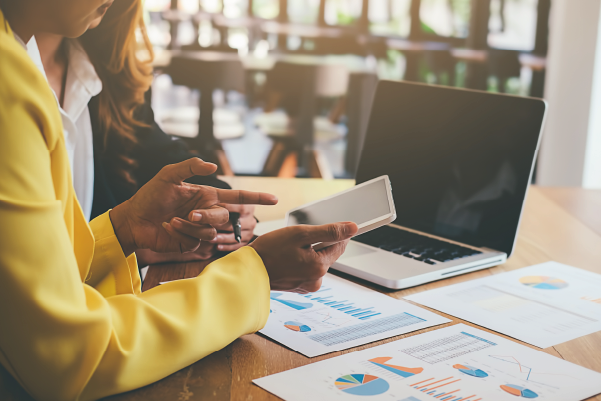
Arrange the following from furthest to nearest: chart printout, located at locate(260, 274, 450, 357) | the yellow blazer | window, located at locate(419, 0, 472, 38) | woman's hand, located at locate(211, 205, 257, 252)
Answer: window, located at locate(419, 0, 472, 38)
woman's hand, located at locate(211, 205, 257, 252)
chart printout, located at locate(260, 274, 450, 357)
the yellow blazer

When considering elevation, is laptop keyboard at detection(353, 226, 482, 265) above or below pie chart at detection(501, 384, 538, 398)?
above

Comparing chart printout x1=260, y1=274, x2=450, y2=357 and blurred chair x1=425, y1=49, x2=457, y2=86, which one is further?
blurred chair x1=425, y1=49, x2=457, y2=86

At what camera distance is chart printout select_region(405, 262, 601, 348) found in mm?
797

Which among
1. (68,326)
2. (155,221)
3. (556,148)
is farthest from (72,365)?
(556,148)

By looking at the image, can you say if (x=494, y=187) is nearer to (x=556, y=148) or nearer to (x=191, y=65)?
(x=556, y=148)

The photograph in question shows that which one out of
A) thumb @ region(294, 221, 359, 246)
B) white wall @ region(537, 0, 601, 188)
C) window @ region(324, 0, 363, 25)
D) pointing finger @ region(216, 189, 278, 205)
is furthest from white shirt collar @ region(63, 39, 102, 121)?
window @ region(324, 0, 363, 25)

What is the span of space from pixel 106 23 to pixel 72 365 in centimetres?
108

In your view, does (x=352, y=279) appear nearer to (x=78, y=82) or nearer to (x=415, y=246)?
(x=415, y=246)

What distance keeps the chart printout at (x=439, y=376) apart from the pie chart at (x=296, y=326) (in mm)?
94

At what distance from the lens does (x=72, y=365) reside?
552 millimetres

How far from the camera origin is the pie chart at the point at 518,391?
61 centimetres

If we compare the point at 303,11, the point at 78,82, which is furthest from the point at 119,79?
the point at 303,11

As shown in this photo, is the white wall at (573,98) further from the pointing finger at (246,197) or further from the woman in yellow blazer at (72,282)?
the woman in yellow blazer at (72,282)

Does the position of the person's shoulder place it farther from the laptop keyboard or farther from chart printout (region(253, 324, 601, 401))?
the laptop keyboard
